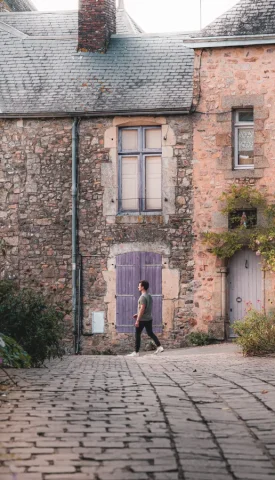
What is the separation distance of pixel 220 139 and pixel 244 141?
552 mm

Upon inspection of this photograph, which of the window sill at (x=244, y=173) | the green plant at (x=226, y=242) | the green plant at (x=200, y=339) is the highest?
the window sill at (x=244, y=173)

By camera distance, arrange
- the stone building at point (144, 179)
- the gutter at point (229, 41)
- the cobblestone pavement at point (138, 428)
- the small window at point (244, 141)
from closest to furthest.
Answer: the cobblestone pavement at point (138, 428) → the gutter at point (229, 41) → the stone building at point (144, 179) → the small window at point (244, 141)

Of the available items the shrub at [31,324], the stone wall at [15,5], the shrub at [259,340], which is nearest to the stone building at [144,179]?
the shrub at [259,340]

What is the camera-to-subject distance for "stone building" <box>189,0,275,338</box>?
19.5 metres

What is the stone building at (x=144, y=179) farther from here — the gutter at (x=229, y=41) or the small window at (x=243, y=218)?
the small window at (x=243, y=218)

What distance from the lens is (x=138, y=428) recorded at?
6.19 m

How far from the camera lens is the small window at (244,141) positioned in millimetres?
19766

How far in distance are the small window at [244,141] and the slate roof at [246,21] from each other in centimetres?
176

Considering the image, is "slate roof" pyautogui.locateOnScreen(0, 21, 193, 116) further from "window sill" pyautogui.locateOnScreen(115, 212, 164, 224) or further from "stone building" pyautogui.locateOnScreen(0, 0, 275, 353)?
"window sill" pyautogui.locateOnScreen(115, 212, 164, 224)

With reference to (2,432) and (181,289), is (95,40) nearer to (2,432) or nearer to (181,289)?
(181,289)

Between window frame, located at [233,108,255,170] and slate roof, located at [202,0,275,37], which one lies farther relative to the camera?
window frame, located at [233,108,255,170]

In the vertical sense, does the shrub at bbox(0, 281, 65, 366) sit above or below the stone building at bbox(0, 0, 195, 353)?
below

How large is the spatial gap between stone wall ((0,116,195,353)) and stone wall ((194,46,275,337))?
0.89 feet

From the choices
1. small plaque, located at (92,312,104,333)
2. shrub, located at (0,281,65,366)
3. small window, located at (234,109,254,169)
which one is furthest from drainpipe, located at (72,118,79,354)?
shrub, located at (0,281,65,366)
